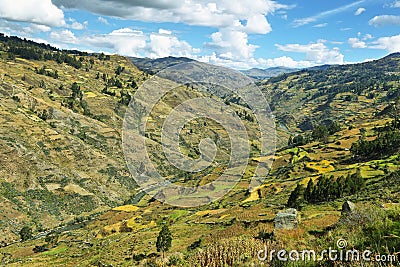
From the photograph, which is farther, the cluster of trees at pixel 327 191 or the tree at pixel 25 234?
the tree at pixel 25 234

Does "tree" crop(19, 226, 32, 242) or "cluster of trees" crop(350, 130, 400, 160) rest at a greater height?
"cluster of trees" crop(350, 130, 400, 160)

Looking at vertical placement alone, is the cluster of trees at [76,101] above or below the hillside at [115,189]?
above

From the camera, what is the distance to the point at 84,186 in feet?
382

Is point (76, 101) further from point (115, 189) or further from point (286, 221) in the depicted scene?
point (286, 221)

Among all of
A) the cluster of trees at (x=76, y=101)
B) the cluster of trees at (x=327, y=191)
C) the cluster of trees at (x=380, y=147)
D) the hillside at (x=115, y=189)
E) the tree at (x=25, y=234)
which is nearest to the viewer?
the hillside at (x=115, y=189)

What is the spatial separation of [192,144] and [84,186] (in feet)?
Result: 292

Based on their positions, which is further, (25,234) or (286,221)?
(25,234)

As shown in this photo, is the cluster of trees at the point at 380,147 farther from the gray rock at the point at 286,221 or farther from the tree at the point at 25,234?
the tree at the point at 25,234

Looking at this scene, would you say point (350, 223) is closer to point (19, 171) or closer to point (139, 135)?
point (19, 171)

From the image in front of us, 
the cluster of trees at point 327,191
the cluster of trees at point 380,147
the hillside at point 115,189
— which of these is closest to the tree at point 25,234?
the hillside at point 115,189

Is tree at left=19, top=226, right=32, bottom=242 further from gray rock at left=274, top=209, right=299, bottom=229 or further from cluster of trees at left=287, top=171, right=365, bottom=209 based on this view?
gray rock at left=274, top=209, right=299, bottom=229

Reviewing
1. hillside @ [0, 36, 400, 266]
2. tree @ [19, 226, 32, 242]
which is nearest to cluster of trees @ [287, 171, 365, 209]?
hillside @ [0, 36, 400, 266]

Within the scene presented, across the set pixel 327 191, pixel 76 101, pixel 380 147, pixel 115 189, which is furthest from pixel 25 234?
pixel 76 101

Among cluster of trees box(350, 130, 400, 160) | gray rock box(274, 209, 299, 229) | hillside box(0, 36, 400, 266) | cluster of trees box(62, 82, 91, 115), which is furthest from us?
cluster of trees box(62, 82, 91, 115)
